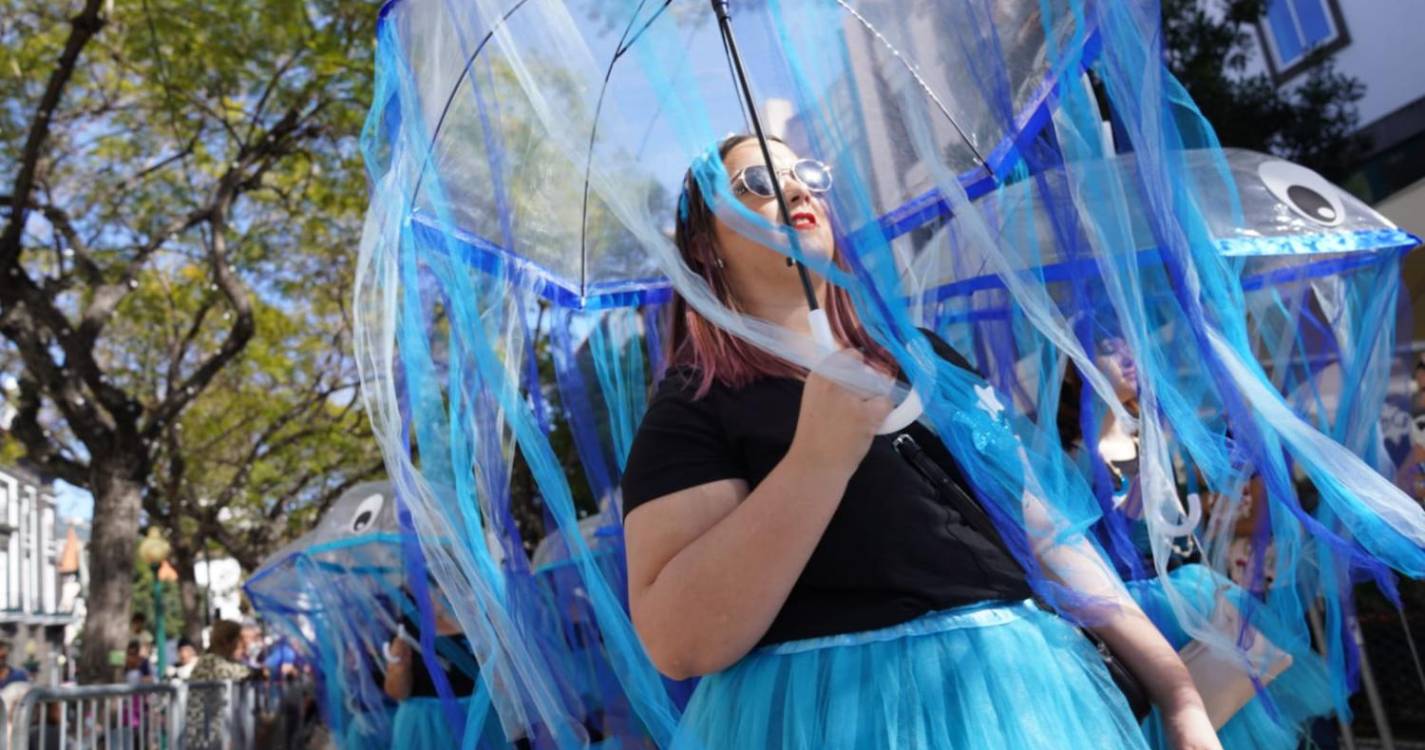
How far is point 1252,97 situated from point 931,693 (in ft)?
33.7

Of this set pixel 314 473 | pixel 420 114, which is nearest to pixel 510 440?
pixel 420 114

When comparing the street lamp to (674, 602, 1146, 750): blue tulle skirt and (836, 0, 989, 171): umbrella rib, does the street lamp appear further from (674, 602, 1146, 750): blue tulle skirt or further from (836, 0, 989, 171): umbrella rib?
(674, 602, 1146, 750): blue tulle skirt

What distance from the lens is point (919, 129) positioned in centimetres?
225

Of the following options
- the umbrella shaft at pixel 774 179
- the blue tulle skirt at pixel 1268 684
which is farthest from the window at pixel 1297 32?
the umbrella shaft at pixel 774 179

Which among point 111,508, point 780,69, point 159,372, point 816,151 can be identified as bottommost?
point 816,151

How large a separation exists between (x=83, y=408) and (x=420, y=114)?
9.14 m

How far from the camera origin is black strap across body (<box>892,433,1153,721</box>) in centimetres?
174

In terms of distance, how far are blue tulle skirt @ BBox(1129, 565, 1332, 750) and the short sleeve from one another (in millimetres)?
760

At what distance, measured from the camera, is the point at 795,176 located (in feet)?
6.13

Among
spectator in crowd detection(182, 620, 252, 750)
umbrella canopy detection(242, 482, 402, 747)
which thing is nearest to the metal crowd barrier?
spectator in crowd detection(182, 620, 252, 750)

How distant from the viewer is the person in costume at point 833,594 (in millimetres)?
1553

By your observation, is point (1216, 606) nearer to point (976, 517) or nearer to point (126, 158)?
point (976, 517)

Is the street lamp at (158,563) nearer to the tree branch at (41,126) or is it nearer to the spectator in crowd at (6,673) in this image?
the spectator in crowd at (6,673)

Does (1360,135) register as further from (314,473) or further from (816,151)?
(314,473)
